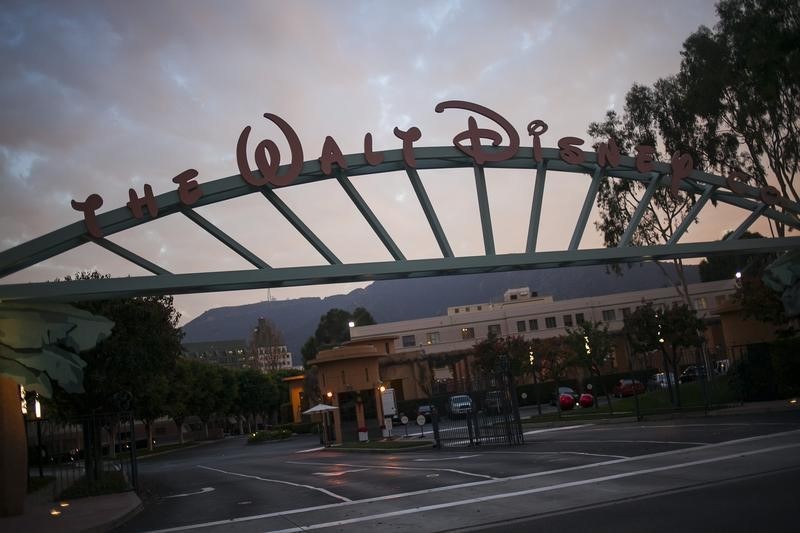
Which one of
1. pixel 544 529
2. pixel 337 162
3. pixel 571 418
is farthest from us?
pixel 571 418

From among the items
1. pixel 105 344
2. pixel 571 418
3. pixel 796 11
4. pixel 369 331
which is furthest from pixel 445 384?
pixel 369 331

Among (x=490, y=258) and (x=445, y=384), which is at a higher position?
(x=490, y=258)

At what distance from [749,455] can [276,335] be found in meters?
132

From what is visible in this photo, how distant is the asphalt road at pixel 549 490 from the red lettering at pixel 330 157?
735 cm

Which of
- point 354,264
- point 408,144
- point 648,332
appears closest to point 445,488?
point 354,264

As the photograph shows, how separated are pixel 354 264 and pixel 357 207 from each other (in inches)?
66.3

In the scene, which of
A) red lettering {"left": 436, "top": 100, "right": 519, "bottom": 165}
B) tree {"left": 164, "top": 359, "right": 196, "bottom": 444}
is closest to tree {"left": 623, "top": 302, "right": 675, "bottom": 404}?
red lettering {"left": 436, "top": 100, "right": 519, "bottom": 165}

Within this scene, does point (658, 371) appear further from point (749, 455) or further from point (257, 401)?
point (257, 401)

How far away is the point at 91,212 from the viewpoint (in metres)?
16.0

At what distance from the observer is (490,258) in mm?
18484

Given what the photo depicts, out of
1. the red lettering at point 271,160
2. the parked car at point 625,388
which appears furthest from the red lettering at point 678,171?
the parked car at point 625,388

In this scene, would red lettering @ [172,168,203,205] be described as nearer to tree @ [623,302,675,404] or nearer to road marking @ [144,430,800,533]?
road marking @ [144,430,800,533]

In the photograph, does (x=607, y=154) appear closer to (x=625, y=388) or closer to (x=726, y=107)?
(x=726, y=107)

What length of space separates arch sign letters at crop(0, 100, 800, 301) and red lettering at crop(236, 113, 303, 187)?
0.02m
